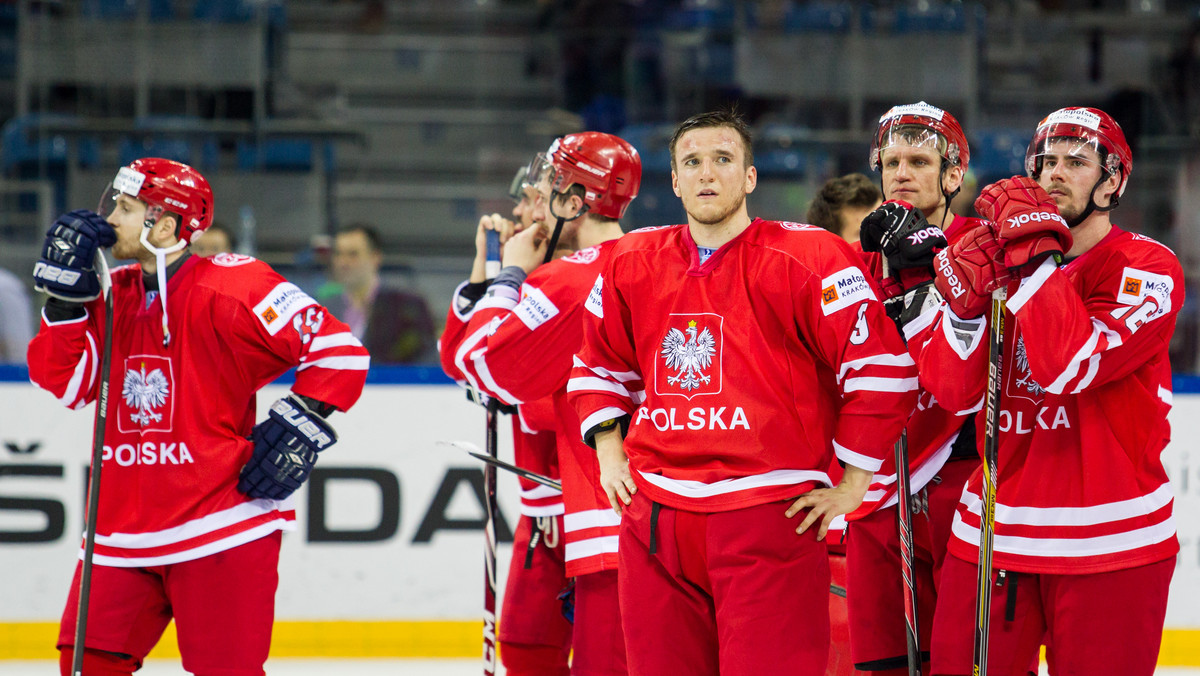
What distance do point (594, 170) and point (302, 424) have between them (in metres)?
0.96

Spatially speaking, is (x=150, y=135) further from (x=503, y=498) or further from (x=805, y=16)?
(x=805, y=16)

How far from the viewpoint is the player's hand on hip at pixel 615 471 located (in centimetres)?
244

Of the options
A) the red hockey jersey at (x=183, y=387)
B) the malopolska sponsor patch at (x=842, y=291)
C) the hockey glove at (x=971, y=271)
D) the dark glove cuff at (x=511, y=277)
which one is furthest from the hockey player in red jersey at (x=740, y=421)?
the red hockey jersey at (x=183, y=387)

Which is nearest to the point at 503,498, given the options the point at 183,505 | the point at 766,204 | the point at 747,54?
the point at 183,505

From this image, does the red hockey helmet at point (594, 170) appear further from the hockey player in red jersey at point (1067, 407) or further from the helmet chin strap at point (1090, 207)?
the helmet chin strap at point (1090, 207)

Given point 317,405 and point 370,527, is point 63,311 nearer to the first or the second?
point 317,405

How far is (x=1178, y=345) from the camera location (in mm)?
5953

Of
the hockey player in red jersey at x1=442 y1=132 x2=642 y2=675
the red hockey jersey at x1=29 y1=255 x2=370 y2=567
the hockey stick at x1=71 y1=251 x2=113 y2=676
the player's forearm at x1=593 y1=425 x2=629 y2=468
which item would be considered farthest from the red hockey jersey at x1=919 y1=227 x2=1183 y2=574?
the hockey stick at x1=71 y1=251 x2=113 y2=676

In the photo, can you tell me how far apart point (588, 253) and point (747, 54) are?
4892 millimetres

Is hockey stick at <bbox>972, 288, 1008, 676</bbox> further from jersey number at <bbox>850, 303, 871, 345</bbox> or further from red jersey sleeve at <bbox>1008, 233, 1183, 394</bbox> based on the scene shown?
jersey number at <bbox>850, 303, 871, 345</bbox>

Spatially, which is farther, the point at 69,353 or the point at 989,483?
the point at 69,353

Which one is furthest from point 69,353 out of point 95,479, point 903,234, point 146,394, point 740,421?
point 903,234

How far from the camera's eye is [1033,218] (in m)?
2.34

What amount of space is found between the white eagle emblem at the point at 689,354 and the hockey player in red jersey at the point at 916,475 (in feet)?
2.03
